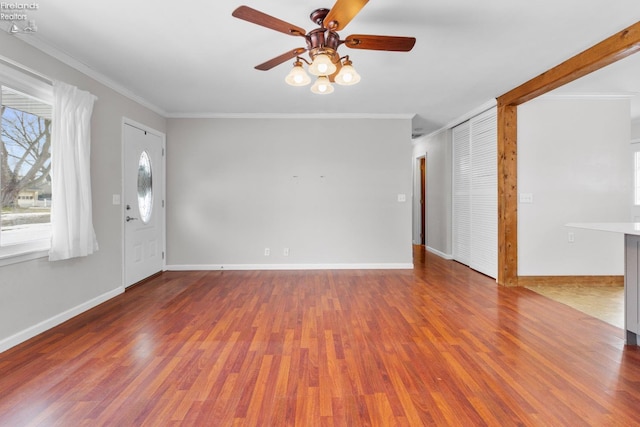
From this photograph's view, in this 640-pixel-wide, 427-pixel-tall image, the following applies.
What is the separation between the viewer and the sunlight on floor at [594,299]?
10.8 ft

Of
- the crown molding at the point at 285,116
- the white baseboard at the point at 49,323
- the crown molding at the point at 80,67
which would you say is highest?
the crown molding at the point at 285,116

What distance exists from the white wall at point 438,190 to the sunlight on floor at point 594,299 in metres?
2.25

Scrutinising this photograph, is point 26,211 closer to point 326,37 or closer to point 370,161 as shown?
point 326,37

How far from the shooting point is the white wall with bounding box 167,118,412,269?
214 inches

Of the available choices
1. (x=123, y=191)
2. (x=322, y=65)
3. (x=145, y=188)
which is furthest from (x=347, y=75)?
(x=145, y=188)

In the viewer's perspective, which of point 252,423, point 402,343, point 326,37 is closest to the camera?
point 252,423

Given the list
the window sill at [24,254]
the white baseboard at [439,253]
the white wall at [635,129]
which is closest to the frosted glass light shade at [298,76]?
the window sill at [24,254]

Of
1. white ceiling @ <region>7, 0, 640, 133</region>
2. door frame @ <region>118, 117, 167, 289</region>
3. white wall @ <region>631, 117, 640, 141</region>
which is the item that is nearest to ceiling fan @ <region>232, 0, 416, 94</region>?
white ceiling @ <region>7, 0, 640, 133</region>

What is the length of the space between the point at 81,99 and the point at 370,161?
3892 millimetres

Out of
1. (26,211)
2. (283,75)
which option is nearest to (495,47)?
(283,75)

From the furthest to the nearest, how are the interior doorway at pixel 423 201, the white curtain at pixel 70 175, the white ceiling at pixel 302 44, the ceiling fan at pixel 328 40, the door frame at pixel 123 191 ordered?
the interior doorway at pixel 423 201 → the door frame at pixel 123 191 → the white curtain at pixel 70 175 → the white ceiling at pixel 302 44 → the ceiling fan at pixel 328 40

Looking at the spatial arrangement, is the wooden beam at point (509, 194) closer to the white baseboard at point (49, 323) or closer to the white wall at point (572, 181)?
the white wall at point (572, 181)

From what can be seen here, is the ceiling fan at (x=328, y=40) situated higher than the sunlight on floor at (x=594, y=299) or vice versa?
the ceiling fan at (x=328, y=40)

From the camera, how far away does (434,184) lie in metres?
7.03
